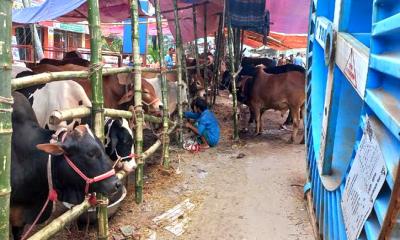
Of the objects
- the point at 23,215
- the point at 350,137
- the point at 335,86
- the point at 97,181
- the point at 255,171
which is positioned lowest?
the point at 255,171

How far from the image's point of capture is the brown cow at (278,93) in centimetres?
820

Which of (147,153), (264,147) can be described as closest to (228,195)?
(147,153)

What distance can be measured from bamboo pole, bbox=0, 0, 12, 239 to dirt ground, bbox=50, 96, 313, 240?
206 centimetres

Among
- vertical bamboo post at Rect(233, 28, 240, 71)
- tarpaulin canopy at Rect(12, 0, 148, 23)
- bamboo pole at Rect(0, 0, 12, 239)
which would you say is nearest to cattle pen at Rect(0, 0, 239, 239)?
bamboo pole at Rect(0, 0, 12, 239)

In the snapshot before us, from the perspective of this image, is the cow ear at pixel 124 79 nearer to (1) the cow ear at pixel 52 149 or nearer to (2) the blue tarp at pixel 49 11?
(2) the blue tarp at pixel 49 11

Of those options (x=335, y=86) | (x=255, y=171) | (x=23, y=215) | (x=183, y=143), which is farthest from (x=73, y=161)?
(x=183, y=143)

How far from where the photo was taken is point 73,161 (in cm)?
276

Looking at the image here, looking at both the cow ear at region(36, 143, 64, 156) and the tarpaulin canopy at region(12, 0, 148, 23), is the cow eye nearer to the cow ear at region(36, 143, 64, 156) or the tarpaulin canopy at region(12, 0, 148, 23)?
the cow ear at region(36, 143, 64, 156)

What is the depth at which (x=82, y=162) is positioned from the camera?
276 cm

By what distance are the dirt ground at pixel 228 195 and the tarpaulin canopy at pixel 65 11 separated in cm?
267

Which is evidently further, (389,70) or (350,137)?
(350,137)

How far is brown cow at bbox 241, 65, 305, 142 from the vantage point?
820cm

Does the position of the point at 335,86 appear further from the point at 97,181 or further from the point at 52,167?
the point at 52,167

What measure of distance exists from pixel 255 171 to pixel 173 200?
5.60 feet
